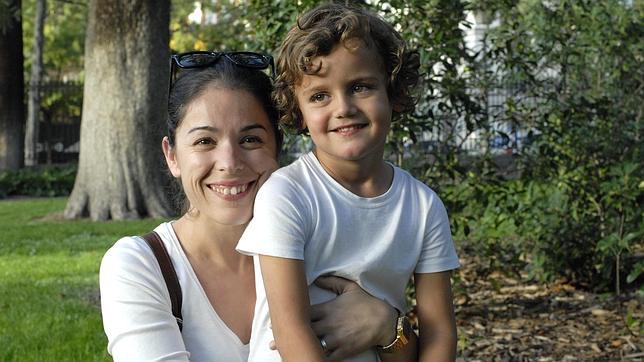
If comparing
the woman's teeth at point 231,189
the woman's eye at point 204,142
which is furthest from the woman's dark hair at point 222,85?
the woman's teeth at point 231,189

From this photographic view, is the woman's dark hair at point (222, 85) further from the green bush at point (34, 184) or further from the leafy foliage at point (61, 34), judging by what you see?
the leafy foliage at point (61, 34)

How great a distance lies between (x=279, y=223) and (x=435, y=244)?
1.49 ft

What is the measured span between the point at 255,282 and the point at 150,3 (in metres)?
11.6

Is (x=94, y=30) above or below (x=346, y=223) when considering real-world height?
above

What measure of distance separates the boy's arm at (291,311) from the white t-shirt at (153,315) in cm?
33

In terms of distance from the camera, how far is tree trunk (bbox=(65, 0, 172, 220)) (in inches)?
562

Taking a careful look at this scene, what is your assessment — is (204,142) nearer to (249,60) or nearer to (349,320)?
(249,60)

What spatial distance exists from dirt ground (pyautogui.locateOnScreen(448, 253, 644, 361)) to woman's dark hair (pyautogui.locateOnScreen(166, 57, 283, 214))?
2.94 meters

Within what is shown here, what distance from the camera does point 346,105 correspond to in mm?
2756

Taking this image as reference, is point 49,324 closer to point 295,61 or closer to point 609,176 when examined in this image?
point 609,176

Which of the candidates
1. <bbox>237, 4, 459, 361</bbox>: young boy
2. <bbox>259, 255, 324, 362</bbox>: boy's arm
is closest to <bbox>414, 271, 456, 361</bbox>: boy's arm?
<bbox>237, 4, 459, 361</bbox>: young boy

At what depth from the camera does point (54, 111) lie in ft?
93.9

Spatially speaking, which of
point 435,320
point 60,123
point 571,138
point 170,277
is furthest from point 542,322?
point 60,123

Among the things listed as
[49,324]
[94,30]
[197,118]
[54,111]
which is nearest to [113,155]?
[94,30]
